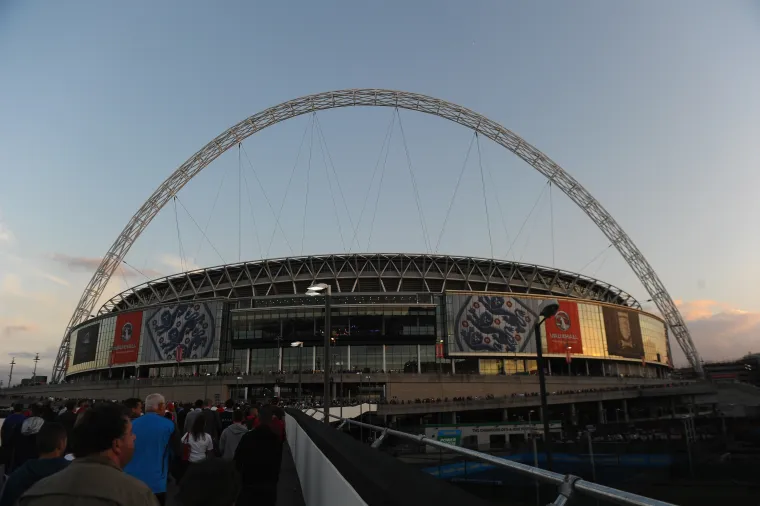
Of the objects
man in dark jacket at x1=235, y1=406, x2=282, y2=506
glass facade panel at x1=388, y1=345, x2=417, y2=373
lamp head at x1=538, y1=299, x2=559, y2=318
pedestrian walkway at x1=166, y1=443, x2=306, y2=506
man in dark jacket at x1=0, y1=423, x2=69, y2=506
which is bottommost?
pedestrian walkway at x1=166, y1=443, x2=306, y2=506

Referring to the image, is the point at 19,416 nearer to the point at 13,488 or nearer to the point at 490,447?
the point at 13,488

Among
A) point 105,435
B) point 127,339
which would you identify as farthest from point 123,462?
point 127,339

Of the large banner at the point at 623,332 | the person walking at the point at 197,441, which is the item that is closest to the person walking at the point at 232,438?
the person walking at the point at 197,441

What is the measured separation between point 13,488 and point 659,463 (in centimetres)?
1204

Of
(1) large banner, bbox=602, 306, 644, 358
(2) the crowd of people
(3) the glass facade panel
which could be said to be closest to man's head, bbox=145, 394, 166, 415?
(2) the crowd of people

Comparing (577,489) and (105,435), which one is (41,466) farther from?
(577,489)

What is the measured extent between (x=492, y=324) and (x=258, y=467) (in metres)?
80.1

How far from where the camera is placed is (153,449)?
5.75 metres

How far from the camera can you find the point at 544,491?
3.62 meters

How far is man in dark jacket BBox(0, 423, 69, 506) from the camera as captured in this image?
12.8 ft

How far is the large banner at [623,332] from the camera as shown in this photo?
3588 inches

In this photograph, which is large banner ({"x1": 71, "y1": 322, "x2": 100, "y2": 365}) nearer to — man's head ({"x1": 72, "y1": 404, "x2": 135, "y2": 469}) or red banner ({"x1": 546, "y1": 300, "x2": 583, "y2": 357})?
red banner ({"x1": 546, "y1": 300, "x2": 583, "y2": 357})

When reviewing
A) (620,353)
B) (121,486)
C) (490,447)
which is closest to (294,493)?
(490,447)

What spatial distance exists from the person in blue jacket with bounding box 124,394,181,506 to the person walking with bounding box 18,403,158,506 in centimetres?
308
